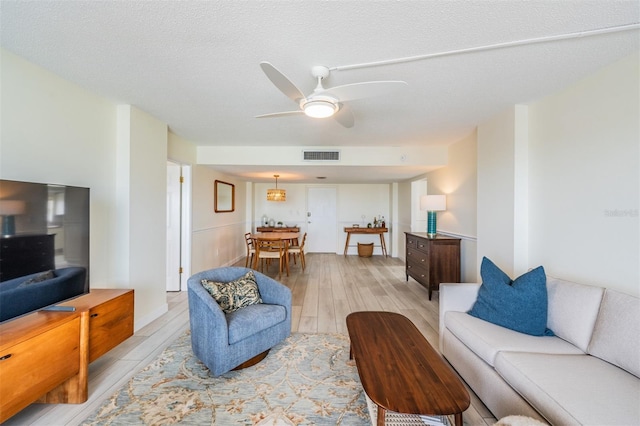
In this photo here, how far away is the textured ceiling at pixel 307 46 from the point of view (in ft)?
4.24

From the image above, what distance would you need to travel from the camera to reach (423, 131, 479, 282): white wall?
333 cm

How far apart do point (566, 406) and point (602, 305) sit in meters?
0.82

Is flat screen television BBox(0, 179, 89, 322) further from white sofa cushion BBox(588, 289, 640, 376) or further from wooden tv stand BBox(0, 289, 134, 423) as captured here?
white sofa cushion BBox(588, 289, 640, 376)

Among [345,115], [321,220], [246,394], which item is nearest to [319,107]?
[345,115]

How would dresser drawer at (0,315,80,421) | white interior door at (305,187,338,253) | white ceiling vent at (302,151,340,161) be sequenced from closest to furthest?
dresser drawer at (0,315,80,421)
white ceiling vent at (302,151,340,161)
white interior door at (305,187,338,253)

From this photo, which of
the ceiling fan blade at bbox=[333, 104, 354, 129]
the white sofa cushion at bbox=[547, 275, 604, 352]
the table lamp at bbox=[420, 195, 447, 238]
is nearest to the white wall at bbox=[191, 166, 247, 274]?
the ceiling fan blade at bbox=[333, 104, 354, 129]

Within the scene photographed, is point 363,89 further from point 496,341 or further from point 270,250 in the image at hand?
point 270,250

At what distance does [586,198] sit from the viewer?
196 cm

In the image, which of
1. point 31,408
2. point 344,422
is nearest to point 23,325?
point 31,408

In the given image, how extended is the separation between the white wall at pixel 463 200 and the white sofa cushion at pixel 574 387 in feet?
6.13

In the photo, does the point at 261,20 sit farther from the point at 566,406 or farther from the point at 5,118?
the point at 566,406

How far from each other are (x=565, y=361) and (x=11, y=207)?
314 cm

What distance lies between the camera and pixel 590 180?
1.92m

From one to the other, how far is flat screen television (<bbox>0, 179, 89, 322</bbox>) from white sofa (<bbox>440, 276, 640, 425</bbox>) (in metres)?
2.74
